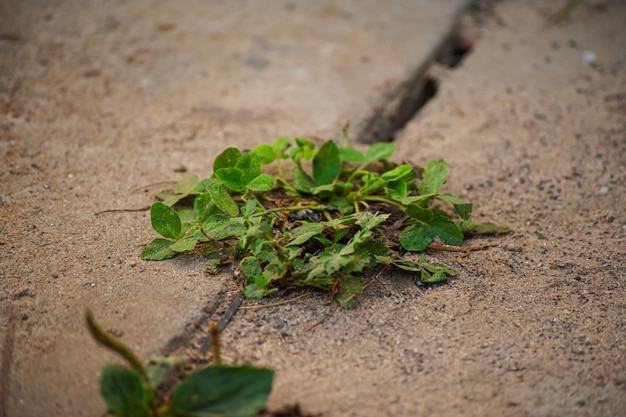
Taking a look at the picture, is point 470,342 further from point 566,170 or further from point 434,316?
point 566,170

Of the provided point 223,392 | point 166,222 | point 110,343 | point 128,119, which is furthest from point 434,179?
point 128,119

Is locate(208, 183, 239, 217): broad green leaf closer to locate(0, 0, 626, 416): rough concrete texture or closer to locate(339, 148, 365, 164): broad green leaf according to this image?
locate(0, 0, 626, 416): rough concrete texture

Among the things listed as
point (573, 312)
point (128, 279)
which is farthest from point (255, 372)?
point (573, 312)

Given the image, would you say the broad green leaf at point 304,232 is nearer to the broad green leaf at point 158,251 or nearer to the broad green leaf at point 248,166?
the broad green leaf at point 248,166

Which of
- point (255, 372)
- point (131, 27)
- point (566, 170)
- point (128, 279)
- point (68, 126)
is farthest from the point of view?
point (131, 27)

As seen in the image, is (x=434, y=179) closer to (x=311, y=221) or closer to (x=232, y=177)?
(x=311, y=221)

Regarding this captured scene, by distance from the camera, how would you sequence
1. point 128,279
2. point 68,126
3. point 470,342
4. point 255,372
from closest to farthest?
point 255,372
point 470,342
point 128,279
point 68,126

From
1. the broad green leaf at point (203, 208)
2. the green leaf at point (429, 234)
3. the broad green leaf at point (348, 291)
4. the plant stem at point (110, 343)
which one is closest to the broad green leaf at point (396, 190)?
the green leaf at point (429, 234)
